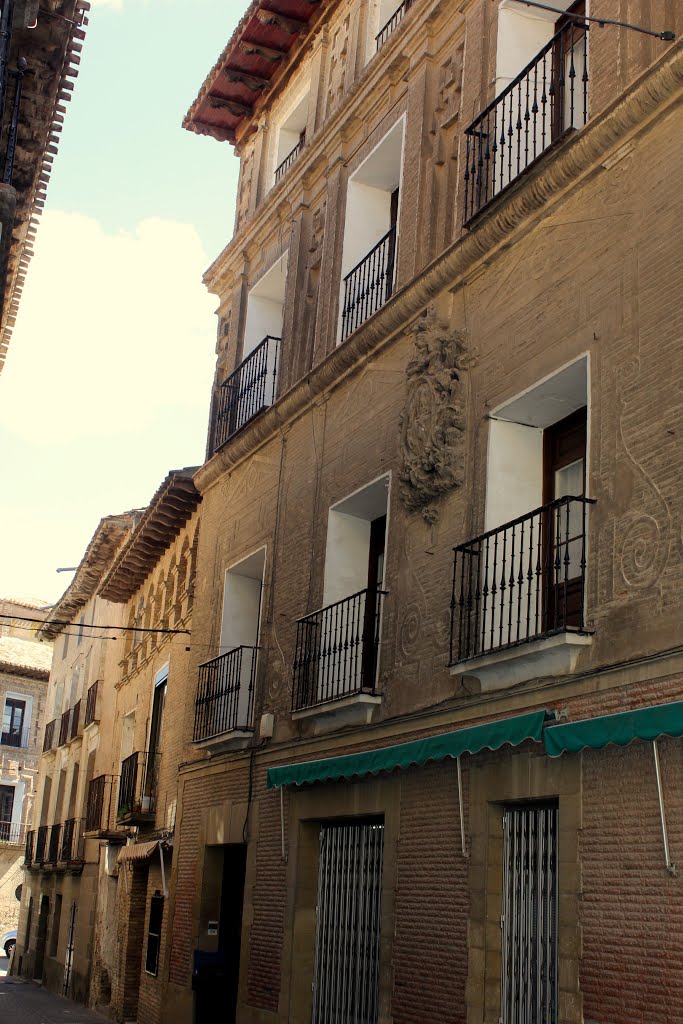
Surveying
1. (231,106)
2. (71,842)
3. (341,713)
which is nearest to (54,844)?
(71,842)

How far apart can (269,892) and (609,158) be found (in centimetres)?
759

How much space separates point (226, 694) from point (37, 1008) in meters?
10.7

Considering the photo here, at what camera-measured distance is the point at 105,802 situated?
21969mm

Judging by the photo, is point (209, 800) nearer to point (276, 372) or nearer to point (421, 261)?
point (276, 372)

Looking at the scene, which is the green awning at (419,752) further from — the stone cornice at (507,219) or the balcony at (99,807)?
the balcony at (99,807)

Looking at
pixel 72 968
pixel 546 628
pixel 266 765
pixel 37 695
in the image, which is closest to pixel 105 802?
pixel 72 968

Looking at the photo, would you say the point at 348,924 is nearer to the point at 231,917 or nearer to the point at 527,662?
the point at 231,917

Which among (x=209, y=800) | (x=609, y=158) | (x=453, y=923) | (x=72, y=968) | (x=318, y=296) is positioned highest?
(x=318, y=296)

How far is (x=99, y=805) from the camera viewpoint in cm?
2198

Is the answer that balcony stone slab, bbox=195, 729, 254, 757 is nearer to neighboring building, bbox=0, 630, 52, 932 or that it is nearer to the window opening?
neighboring building, bbox=0, 630, 52, 932

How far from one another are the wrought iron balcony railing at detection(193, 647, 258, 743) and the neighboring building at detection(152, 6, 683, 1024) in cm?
5

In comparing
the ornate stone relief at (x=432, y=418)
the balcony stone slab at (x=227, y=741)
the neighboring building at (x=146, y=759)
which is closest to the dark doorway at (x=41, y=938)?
the neighboring building at (x=146, y=759)

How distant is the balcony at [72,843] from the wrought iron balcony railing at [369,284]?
14.9 m

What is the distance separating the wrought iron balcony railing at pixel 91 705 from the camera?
25.3 meters
